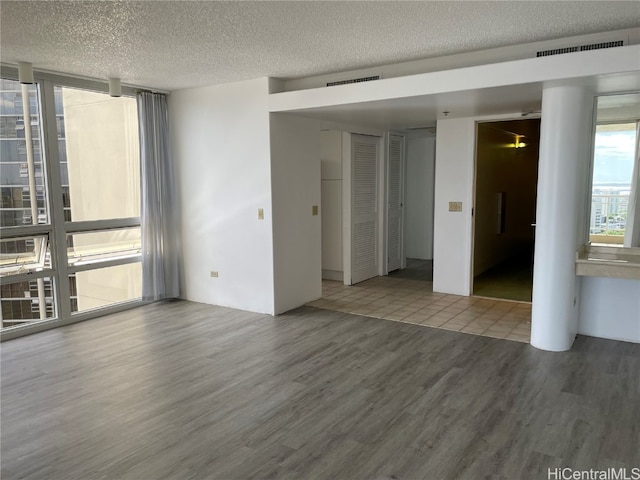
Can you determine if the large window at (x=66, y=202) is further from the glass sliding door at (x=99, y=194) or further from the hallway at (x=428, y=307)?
the hallway at (x=428, y=307)

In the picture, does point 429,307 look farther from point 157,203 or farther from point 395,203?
point 157,203

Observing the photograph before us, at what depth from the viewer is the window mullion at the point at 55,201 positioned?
481 cm

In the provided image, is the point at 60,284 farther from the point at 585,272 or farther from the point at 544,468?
the point at 585,272

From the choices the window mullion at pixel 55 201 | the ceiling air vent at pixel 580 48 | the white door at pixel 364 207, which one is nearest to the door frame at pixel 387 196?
the white door at pixel 364 207

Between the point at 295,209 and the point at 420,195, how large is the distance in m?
3.81

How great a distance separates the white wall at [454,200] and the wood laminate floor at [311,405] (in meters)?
1.56

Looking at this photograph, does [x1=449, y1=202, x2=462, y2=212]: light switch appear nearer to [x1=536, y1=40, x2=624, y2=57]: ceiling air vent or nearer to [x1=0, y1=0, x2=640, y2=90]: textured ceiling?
[x1=0, y1=0, x2=640, y2=90]: textured ceiling

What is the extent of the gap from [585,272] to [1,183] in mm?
5439

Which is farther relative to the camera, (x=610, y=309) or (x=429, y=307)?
(x=429, y=307)

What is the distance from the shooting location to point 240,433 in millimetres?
2824

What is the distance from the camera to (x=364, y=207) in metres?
6.91

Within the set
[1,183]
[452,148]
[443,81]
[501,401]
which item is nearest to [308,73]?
[443,81]

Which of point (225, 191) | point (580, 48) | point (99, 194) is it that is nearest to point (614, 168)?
point (580, 48)

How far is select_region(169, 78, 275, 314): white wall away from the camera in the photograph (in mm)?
5148
